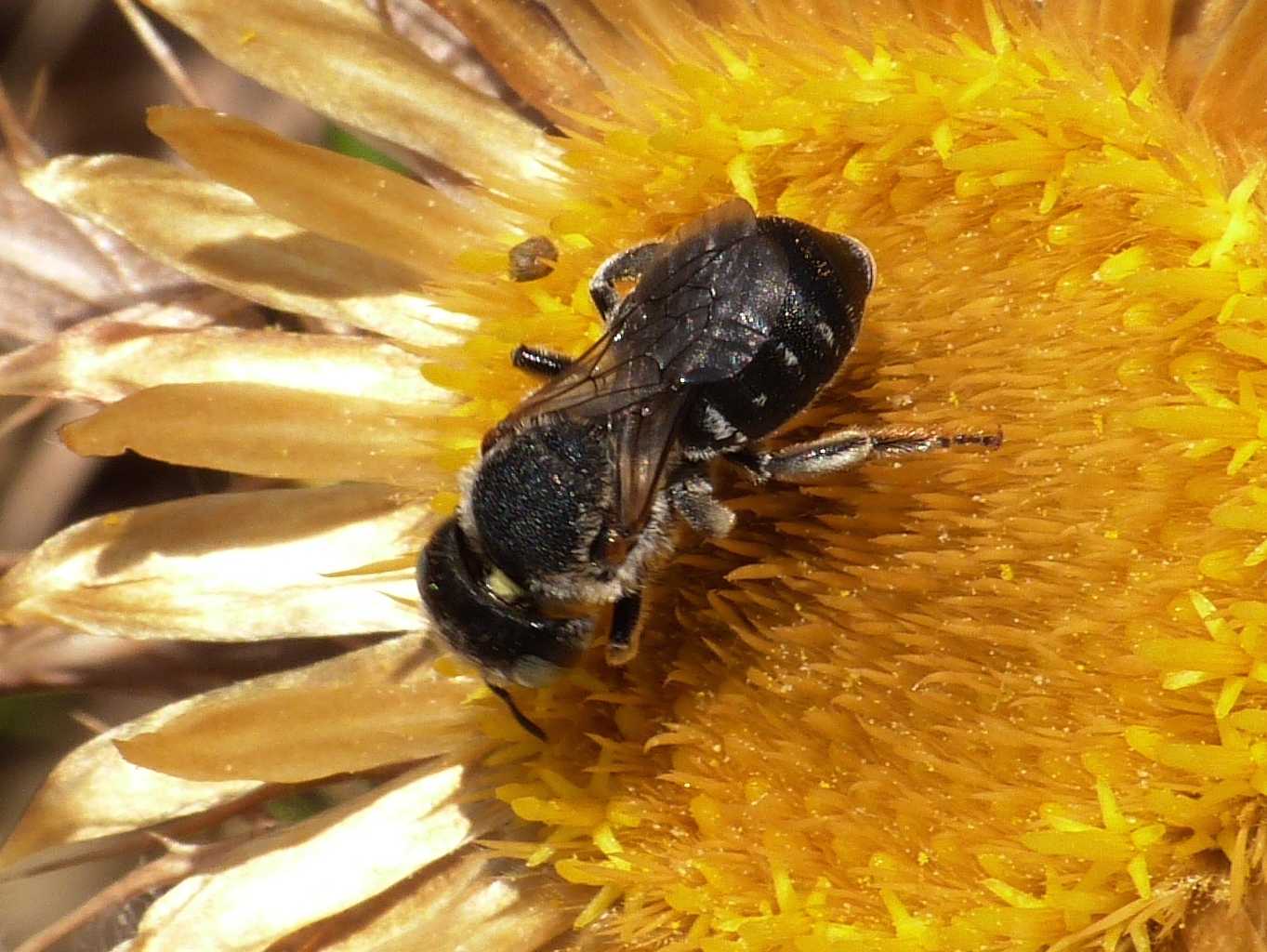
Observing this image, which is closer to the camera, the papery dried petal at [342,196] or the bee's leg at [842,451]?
the bee's leg at [842,451]

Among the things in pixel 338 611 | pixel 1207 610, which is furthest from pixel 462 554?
pixel 1207 610

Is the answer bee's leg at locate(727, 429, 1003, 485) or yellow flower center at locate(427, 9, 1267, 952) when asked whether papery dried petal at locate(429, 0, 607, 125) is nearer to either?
yellow flower center at locate(427, 9, 1267, 952)

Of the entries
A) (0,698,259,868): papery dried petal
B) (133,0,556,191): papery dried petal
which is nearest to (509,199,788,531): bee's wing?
(133,0,556,191): papery dried petal

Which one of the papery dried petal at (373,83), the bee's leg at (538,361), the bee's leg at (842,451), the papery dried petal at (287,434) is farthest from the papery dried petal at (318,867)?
the papery dried petal at (373,83)

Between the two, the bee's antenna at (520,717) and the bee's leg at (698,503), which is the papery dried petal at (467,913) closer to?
the bee's antenna at (520,717)

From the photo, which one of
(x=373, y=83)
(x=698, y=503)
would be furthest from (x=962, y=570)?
(x=373, y=83)

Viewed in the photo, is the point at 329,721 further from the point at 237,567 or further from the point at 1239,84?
the point at 1239,84
